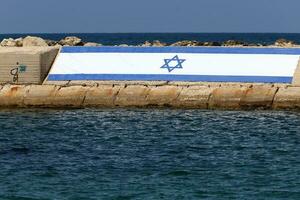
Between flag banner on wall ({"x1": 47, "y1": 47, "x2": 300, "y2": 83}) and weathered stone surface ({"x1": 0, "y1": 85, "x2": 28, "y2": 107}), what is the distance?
1794 millimetres

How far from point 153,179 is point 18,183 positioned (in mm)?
3289

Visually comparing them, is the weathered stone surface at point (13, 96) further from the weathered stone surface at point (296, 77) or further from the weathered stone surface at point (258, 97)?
the weathered stone surface at point (296, 77)

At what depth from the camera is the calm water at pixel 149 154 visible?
1953 cm

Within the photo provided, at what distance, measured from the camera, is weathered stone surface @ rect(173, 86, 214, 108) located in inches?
1374

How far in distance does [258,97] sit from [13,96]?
1075 cm

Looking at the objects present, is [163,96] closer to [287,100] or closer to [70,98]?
[70,98]

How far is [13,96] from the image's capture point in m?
36.9

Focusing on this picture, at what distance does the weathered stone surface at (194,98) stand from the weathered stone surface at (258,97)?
5.02 ft

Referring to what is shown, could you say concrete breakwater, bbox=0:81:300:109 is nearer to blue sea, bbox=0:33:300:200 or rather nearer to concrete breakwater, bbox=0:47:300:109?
concrete breakwater, bbox=0:47:300:109

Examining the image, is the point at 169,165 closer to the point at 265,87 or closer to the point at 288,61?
the point at 265,87

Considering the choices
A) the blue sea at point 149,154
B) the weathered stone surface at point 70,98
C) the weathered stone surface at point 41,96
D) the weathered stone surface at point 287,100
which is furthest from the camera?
the weathered stone surface at point 41,96

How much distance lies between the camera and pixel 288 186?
1962cm

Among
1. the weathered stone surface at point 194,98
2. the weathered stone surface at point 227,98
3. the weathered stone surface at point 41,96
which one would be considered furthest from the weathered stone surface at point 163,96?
the weathered stone surface at point 41,96

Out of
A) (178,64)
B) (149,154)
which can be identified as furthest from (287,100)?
(149,154)
